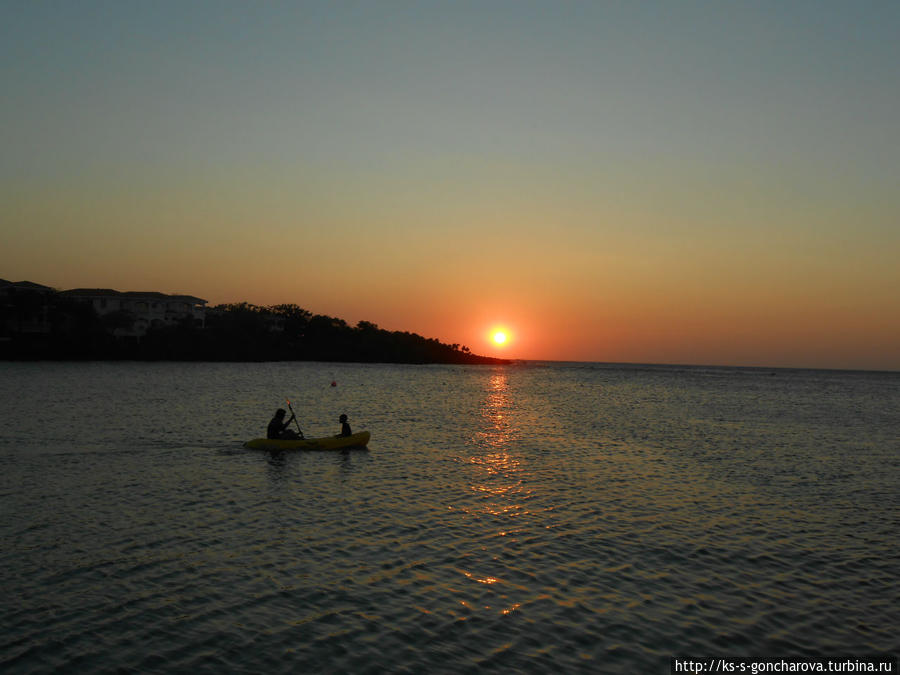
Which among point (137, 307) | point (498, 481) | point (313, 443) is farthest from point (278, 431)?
point (137, 307)

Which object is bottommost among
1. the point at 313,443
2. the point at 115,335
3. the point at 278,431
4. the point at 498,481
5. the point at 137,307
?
the point at 498,481

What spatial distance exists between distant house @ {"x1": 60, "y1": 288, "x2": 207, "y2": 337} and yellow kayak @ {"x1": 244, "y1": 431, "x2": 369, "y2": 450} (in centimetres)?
11625

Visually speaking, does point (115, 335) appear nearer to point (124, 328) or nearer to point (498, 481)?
point (124, 328)

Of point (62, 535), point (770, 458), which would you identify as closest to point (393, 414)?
point (770, 458)

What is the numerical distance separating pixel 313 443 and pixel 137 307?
418 feet

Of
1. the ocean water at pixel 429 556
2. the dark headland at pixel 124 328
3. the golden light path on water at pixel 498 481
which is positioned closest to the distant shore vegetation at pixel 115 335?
the dark headland at pixel 124 328

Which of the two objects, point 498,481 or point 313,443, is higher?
point 313,443

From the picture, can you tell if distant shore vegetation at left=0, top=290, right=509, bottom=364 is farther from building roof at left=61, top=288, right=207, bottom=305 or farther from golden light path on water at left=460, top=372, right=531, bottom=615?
golden light path on water at left=460, top=372, right=531, bottom=615

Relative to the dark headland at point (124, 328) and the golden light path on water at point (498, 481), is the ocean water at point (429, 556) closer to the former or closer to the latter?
the golden light path on water at point (498, 481)

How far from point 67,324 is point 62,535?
407ft

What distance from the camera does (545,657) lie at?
10547 millimetres

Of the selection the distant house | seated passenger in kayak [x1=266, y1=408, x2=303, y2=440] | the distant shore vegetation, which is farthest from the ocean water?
the distant house

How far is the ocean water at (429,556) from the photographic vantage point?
10859mm

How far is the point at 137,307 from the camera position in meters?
142
